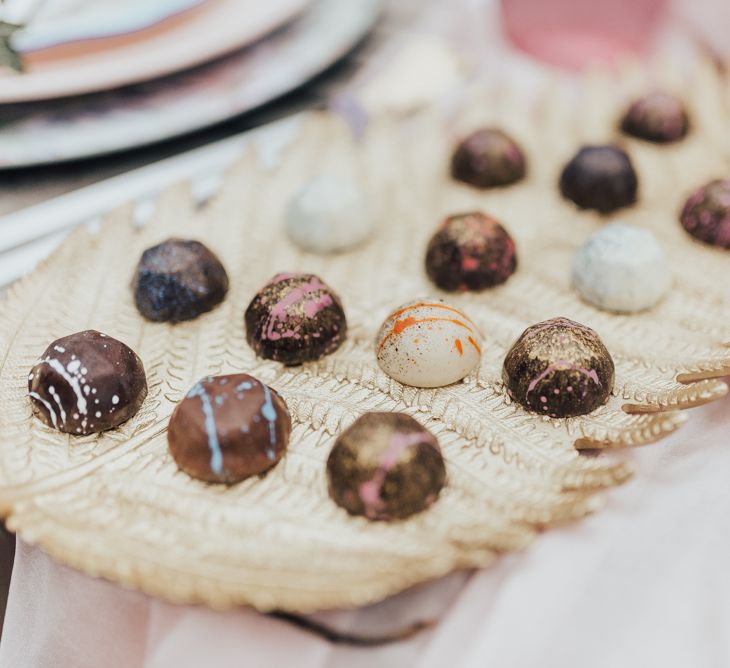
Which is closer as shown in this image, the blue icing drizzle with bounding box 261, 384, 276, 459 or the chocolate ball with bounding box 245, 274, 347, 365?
the blue icing drizzle with bounding box 261, 384, 276, 459

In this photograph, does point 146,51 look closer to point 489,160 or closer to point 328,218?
point 328,218

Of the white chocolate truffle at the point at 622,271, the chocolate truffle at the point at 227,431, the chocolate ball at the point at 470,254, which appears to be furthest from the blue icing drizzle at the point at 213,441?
the white chocolate truffle at the point at 622,271

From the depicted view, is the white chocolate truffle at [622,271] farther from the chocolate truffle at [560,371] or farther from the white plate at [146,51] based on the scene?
the white plate at [146,51]

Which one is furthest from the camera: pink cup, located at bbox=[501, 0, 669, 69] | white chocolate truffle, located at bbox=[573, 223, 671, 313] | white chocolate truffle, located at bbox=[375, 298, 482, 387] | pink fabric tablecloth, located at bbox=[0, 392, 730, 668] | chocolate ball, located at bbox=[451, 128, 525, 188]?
pink cup, located at bbox=[501, 0, 669, 69]

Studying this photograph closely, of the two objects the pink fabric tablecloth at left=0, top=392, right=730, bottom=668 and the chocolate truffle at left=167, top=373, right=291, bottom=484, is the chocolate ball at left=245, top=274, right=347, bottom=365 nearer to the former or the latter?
the chocolate truffle at left=167, top=373, right=291, bottom=484

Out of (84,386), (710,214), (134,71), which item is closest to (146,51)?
(134,71)

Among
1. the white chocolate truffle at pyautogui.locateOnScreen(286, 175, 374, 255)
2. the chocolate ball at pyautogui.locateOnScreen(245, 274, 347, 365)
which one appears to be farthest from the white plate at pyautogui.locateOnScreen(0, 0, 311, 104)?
the chocolate ball at pyautogui.locateOnScreen(245, 274, 347, 365)
